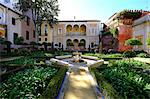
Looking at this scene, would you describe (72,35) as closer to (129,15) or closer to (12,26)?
(129,15)

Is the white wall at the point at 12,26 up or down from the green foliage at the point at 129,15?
down

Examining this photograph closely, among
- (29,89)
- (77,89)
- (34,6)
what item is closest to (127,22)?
(34,6)

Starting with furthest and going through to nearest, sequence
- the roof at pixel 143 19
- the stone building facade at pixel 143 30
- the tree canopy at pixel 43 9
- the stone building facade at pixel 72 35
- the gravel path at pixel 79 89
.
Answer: the stone building facade at pixel 72 35, the tree canopy at pixel 43 9, the stone building facade at pixel 143 30, the roof at pixel 143 19, the gravel path at pixel 79 89

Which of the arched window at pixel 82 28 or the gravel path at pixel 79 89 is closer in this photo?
the gravel path at pixel 79 89

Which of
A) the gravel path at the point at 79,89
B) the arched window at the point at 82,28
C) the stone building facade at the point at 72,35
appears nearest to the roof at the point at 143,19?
the stone building facade at the point at 72,35

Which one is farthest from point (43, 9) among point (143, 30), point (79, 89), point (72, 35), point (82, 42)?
point (79, 89)

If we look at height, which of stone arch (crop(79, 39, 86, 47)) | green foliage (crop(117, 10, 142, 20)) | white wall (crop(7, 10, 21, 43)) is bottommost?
stone arch (crop(79, 39, 86, 47))

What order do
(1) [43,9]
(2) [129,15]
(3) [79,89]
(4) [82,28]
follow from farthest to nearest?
(4) [82,28]
(1) [43,9]
(2) [129,15]
(3) [79,89]

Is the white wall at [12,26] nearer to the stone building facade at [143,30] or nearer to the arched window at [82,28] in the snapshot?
the stone building facade at [143,30]

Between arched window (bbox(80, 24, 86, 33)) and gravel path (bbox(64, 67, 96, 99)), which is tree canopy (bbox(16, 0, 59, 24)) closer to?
arched window (bbox(80, 24, 86, 33))

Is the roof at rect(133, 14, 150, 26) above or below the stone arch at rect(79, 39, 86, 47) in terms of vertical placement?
above

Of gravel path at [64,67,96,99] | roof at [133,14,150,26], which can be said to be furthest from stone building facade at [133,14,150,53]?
gravel path at [64,67,96,99]

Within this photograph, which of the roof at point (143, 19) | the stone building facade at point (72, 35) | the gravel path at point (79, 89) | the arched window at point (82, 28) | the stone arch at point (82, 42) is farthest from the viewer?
the arched window at point (82, 28)

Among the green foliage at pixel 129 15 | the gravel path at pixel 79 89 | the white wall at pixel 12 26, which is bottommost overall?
the gravel path at pixel 79 89
